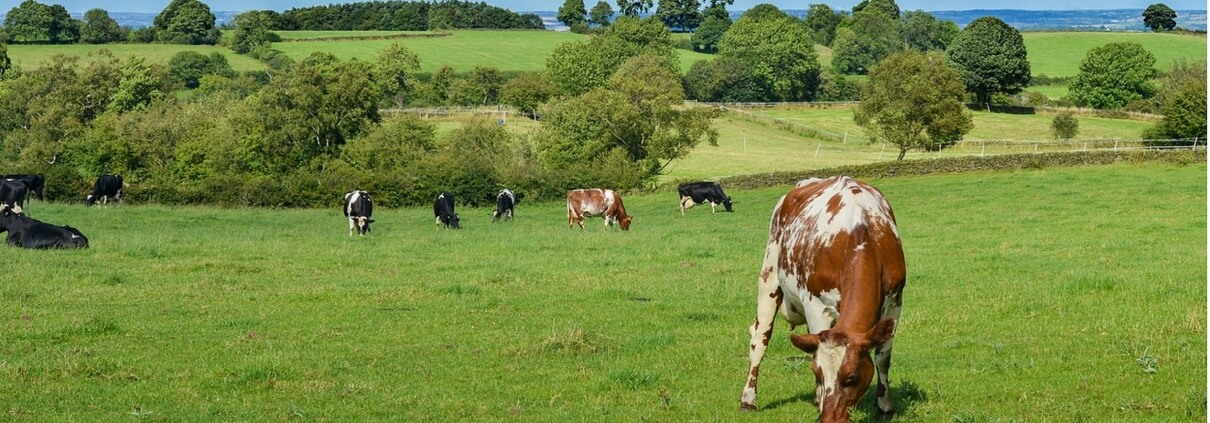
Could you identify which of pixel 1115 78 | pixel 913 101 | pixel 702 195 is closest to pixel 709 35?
pixel 1115 78

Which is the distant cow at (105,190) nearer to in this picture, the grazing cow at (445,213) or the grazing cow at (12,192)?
the grazing cow at (12,192)

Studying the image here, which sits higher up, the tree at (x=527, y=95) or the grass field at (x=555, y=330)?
the grass field at (x=555, y=330)

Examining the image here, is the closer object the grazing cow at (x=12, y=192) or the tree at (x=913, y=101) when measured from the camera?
the grazing cow at (x=12, y=192)

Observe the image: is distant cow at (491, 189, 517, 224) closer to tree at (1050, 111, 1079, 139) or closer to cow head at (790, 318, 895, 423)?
cow head at (790, 318, 895, 423)

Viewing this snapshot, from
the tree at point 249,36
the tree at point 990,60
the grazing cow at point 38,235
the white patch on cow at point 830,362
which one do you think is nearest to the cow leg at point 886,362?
the white patch on cow at point 830,362

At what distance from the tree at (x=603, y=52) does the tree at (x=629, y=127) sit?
49.1m

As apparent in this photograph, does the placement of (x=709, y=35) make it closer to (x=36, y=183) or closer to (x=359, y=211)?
(x=36, y=183)

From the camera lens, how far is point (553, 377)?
12.3 m

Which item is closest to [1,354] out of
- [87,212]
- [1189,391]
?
[1189,391]

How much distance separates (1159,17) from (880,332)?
189 metres

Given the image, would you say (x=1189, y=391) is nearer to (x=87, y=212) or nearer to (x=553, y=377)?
(x=553, y=377)

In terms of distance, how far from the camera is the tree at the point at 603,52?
12838 centimetres

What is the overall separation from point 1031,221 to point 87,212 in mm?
31230

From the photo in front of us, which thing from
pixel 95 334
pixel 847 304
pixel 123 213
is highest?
pixel 847 304
